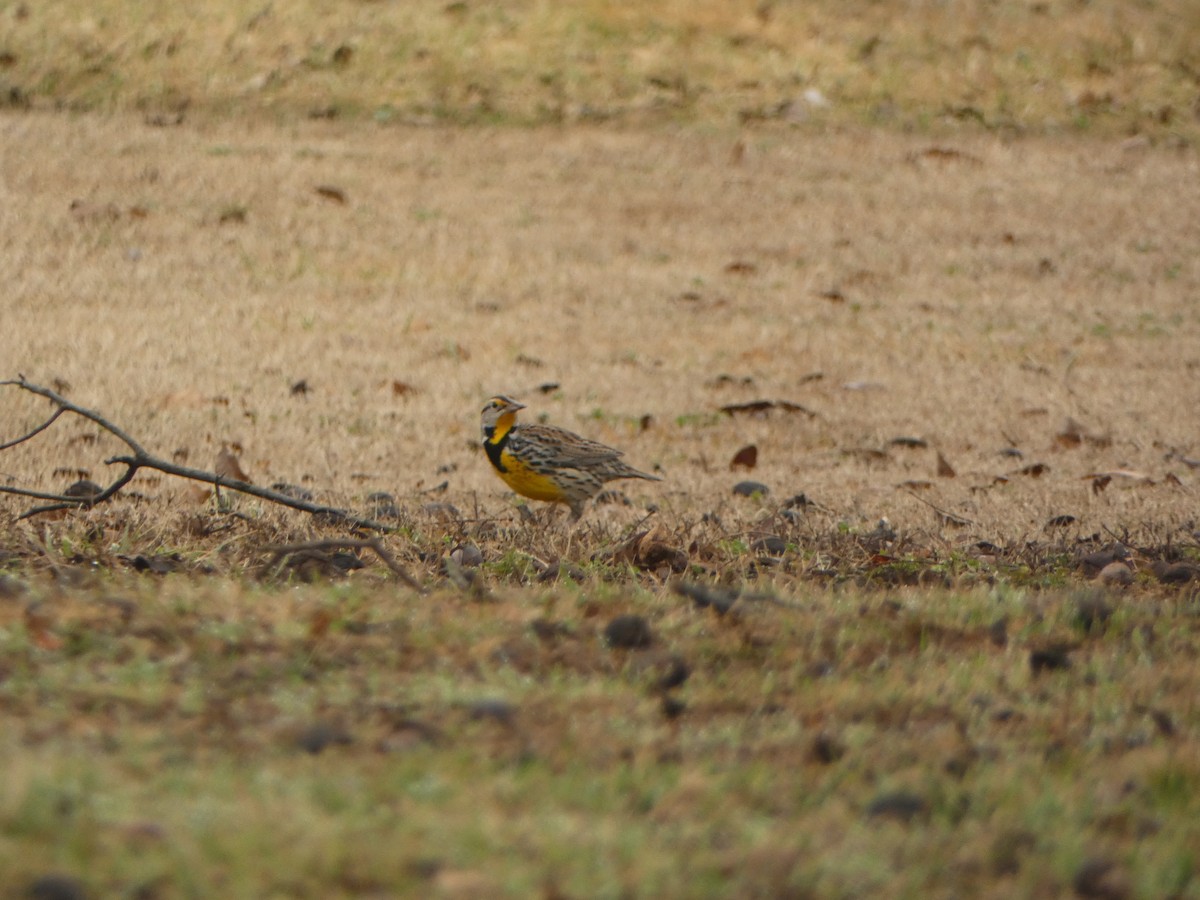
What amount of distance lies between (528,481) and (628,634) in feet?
11.7

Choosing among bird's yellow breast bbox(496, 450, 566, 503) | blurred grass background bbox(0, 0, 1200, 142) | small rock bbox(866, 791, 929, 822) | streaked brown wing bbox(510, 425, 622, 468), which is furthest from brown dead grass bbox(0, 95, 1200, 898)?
blurred grass background bbox(0, 0, 1200, 142)

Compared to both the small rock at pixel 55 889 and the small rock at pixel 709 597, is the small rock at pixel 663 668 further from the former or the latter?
the small rock at pixel 55 889

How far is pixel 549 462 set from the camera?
729 centimetres

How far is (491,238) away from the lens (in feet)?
47.9

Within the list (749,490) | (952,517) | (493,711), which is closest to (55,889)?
(493,711)

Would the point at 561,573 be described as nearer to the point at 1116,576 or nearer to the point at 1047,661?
the point at 1047,661

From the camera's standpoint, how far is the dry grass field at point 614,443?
2676 millimetres

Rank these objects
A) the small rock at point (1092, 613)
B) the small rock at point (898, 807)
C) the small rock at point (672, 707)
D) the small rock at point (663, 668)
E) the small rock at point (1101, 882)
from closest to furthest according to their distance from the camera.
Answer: the small rock at point (1101, 882) < the small rock at point (898, 807) < the small rock at point (672, 707) < the small rock at point (663, 668) < the small rock at point (1092, 613)

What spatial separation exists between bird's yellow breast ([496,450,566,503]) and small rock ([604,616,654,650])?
3491mm

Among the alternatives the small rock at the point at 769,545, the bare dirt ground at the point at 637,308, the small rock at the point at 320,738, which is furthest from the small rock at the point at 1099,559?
the small rock at the point at 320,738

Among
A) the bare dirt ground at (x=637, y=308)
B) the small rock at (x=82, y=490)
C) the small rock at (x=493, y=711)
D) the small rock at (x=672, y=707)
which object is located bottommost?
the bare dirt ground at (x=637, y=308)

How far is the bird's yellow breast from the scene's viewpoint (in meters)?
7.32

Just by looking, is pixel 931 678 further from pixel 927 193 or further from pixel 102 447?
pixel 927 193

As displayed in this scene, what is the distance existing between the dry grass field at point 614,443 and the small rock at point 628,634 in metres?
0.02
